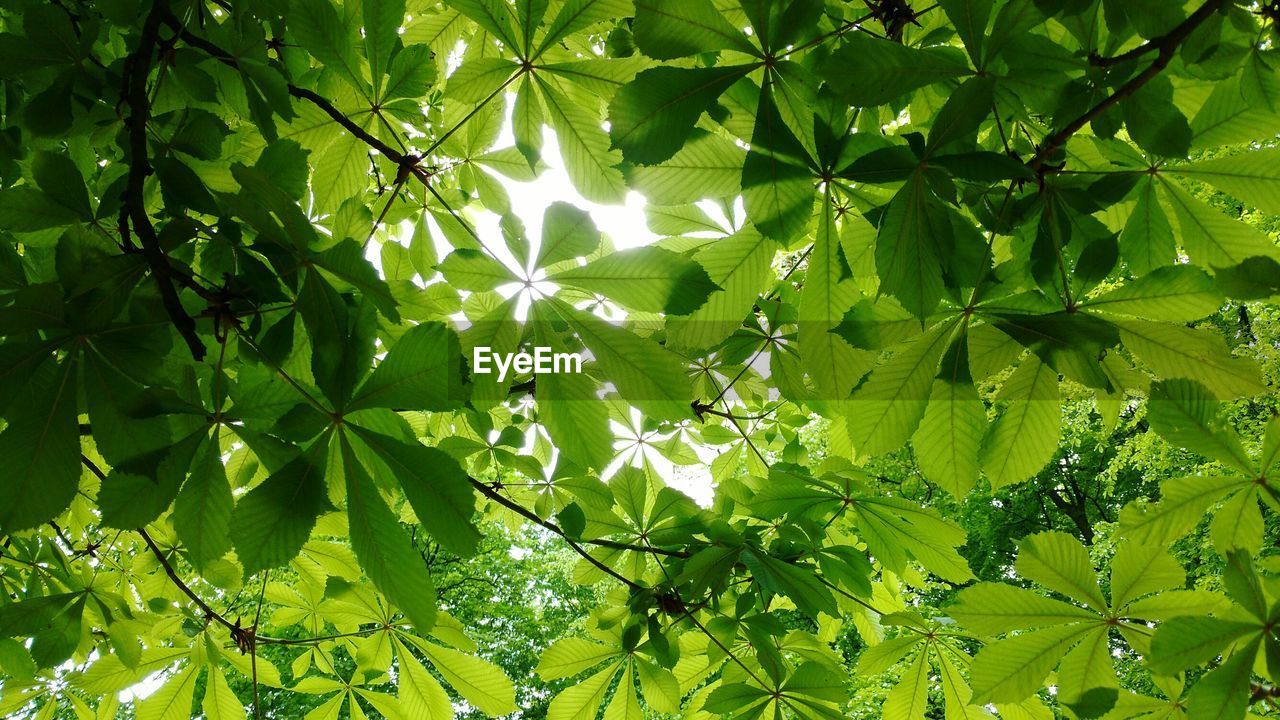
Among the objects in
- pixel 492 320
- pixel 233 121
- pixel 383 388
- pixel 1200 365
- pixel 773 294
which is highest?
pixel 233 121

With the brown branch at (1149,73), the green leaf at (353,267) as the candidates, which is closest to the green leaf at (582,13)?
the green leaf at (353,267)

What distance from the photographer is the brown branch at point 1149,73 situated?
0.93 m

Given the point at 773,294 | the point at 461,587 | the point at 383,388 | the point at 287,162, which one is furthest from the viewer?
the point at 461,587

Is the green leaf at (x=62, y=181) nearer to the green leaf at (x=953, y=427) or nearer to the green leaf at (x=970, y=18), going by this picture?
the green leaf at (x=970, y=18)

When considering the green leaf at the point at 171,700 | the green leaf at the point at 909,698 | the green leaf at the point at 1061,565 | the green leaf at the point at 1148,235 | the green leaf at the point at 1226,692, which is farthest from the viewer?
the green leaf at the point at 171,700

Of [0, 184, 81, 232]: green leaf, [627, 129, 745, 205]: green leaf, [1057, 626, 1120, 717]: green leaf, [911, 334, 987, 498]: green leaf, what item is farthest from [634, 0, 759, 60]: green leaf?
[1057, 626, 1120, 717]: green leaf

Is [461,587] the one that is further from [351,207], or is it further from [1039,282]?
[1039,282]

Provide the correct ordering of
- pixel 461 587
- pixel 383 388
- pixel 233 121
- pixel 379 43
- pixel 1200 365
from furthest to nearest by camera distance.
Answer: pixel 461 587, pixel 233 121, pixel 379 43, pixel 1200 365, pixel 383 388

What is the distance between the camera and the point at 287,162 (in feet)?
4.17

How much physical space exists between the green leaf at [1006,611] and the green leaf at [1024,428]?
0.31m

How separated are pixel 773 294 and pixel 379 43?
125 cm

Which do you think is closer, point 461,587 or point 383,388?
point 383,388

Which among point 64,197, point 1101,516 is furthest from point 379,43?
point 1101,516

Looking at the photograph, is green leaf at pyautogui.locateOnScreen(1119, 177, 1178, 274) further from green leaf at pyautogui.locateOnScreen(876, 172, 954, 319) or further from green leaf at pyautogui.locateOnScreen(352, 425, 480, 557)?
green leaf at pyautogui.locateOnScreen(352, 425, 480, 557)
